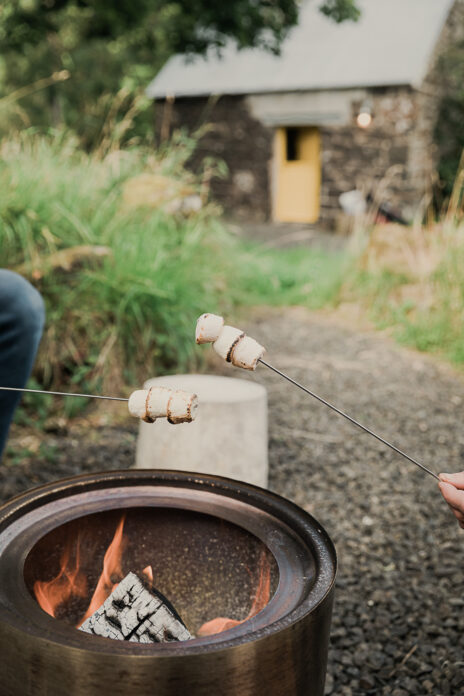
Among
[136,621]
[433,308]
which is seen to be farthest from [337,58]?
[136,621]

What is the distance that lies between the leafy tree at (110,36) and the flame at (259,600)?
3.31 m

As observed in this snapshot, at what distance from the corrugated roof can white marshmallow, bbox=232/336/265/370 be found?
38.2 ft

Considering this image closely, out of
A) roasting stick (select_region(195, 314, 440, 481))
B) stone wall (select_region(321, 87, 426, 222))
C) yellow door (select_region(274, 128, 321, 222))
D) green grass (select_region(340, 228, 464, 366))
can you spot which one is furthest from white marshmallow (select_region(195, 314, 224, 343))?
yellow door (select_region(274, 128, 321, 222))

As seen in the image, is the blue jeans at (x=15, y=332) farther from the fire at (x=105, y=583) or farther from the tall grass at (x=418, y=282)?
the tall grass at (x=418, y=282)

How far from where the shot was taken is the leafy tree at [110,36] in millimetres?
7797

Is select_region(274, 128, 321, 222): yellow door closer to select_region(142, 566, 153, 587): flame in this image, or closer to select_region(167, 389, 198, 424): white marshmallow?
select_region(142, 566, 153, 587): flame

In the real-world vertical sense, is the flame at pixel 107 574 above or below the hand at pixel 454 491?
below

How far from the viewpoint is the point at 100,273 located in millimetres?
3707

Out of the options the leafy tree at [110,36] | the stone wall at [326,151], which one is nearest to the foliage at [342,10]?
the leafy tree at [110,36]

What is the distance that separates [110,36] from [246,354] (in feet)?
51.3

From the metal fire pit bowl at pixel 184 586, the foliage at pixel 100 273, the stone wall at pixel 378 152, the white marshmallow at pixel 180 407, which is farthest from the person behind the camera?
the stone wall at pixel 378 152

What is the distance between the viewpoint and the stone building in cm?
1243

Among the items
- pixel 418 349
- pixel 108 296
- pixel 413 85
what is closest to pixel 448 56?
pixel 413 85

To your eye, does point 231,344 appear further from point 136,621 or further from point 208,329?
point 136,621
